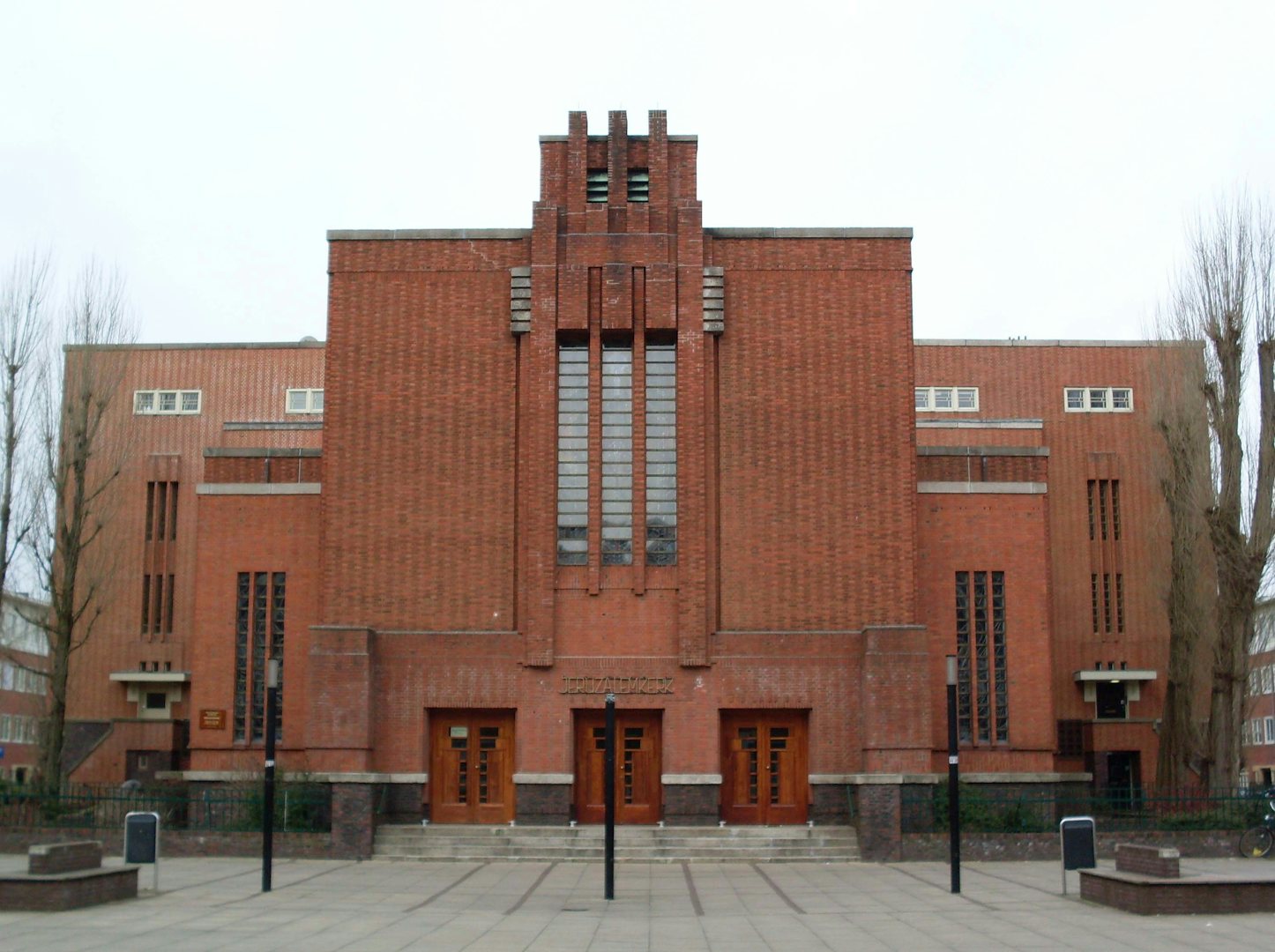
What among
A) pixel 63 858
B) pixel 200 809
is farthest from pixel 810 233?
pixel 63 858

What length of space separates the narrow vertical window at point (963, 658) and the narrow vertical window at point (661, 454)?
657cm

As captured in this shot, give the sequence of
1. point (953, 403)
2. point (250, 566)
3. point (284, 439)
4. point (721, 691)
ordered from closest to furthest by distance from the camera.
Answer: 1. point (721, 691)
2. point (250, 566)
3. point (284, 439)
4. point (953, 403)

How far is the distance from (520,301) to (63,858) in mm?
14798

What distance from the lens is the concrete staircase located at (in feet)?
88.3

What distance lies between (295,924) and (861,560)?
49.5 feet

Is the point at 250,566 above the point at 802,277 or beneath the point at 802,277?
beneath

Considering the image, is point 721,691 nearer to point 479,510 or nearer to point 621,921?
point 479,510

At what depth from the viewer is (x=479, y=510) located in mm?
29734

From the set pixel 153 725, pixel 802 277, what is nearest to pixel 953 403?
pixel 802 277

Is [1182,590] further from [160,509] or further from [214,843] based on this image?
[160,509]

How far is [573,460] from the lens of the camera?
98.0ft

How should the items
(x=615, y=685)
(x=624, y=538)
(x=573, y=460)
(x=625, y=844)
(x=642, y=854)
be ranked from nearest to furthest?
(x=642, y=854) < (x=625, y=844) < (x=615, y=685) < (x=624, y=538) < (x=573, y=460)

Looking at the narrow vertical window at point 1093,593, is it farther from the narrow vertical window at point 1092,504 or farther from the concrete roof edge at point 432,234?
the concrete roof edge at point 432,234

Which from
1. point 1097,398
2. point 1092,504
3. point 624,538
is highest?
point 1097,398
